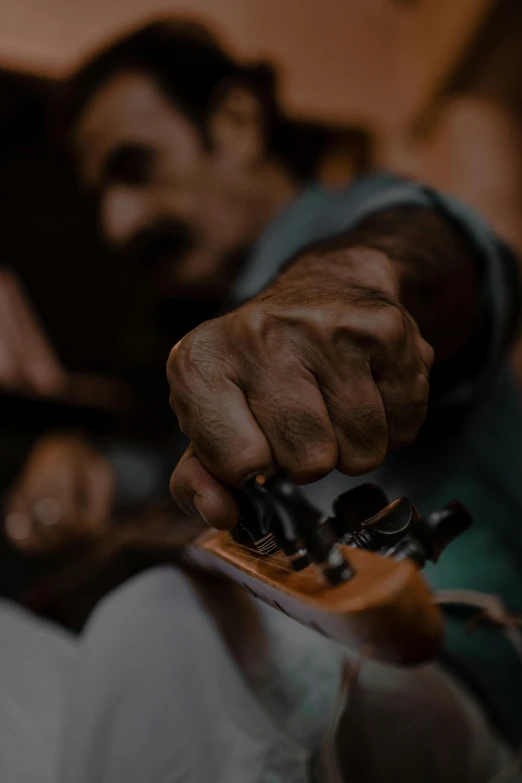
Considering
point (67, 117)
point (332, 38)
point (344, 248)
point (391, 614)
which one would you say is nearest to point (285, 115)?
point (332, 38)

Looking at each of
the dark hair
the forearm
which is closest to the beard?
the dark hair

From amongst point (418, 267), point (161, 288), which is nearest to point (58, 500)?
point (161, 288)

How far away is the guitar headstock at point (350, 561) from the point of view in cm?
11

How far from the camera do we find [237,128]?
534 millimetres

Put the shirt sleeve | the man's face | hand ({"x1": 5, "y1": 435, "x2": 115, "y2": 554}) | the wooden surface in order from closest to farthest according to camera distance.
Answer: the wooden surface → the shirt sleeve → the man's face → hand ({"x1": 5, "y1": 435, "x2": 115, "y2": 554})

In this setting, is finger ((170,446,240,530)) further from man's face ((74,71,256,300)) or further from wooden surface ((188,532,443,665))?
man's face ((74,71,256,300))

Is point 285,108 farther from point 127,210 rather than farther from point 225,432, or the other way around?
point 225,432

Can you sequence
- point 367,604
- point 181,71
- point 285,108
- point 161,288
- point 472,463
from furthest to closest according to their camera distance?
point 285,108 → point 161,288 → point 181,71 → point 472,463 → point 367,604

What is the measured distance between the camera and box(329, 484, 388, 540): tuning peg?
130 millimetres

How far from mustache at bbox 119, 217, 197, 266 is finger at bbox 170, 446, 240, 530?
530mm

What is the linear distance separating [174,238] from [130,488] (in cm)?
40

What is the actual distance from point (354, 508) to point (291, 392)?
0.03m

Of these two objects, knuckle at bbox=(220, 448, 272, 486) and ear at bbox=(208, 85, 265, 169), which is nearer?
knuckle at bbox=(220, 448, 272, 486)

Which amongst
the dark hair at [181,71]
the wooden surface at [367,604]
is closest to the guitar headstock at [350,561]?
the wooden surface at [367,604]
